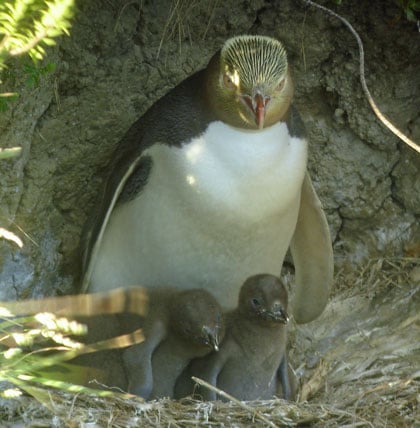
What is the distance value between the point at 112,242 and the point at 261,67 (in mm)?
1142

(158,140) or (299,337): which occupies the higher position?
(158,140)

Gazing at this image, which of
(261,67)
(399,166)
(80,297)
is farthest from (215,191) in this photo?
(399,166)

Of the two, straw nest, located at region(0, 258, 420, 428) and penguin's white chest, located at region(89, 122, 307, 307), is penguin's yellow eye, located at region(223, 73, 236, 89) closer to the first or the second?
penguin's white chest, located at region(89, 122, 307, 307)

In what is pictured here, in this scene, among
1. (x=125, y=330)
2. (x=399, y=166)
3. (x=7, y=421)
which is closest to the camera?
(x=7, y=421)

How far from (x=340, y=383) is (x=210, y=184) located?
117 cm

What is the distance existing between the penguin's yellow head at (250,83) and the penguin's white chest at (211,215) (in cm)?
10

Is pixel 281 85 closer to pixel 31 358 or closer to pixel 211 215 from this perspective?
pixel 211 215

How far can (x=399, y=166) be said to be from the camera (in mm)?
5504

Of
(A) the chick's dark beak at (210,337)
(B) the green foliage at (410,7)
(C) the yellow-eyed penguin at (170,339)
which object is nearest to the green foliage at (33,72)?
(C) the yellow-eyed penguin at (170,339)

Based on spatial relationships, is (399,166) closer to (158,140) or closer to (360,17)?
(360,17)

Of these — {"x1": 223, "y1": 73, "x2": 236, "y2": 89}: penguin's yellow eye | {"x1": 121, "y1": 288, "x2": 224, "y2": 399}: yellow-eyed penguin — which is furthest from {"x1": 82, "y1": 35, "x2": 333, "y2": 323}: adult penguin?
{"x1": 121, "y1": 288, "x2": 224, "y2": 399}: yellow-eyed penguin

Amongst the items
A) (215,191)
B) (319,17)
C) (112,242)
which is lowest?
(112,242)

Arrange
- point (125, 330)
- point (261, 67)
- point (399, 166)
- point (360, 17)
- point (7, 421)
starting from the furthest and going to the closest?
1. point (399, 166)
2. point (360, 17)
3. point (125, 330)
4. point (261, 67)
5. point (7, 421)

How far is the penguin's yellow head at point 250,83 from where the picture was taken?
4172mm
